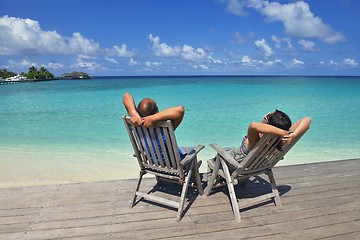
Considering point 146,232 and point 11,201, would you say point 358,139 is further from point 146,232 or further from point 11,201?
point 11,201

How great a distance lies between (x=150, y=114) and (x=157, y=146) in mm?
325

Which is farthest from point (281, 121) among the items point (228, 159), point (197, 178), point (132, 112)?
point (132, 112)

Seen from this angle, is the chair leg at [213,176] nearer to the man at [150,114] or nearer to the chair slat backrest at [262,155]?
the chair slat backrest at [262,155]

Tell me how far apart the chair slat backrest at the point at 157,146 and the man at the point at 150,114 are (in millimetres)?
62

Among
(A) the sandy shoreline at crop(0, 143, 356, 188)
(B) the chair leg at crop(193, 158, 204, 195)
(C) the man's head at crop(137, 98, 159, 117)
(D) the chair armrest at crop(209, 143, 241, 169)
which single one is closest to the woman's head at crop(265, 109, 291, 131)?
(D) the chair armrest at crop(209, 143, 241, 169)

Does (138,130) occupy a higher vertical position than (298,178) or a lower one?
higher

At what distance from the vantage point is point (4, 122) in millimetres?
12859

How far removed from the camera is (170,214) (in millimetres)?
3180

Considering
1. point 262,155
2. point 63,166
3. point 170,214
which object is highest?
point 262,155

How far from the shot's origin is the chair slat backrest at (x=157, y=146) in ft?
9.71

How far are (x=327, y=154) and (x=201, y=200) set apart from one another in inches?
214

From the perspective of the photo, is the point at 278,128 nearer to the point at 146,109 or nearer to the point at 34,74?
the point at 146,109

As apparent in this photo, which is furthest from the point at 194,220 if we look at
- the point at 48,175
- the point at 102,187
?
the point at 48,175

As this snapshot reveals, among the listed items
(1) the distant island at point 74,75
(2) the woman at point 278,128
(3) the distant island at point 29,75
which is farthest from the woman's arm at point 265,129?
(1) the distant island at point 74,75
